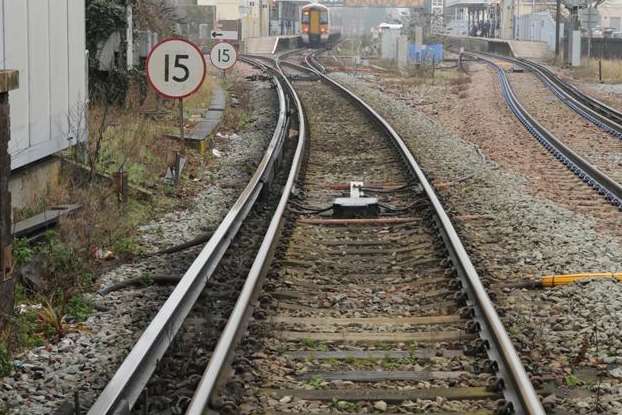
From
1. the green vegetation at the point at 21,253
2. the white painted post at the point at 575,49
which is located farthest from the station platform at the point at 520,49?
the green vegetation at the point at 21,253

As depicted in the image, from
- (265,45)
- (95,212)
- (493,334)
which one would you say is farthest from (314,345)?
(265,45)

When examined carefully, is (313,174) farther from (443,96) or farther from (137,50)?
(443,96)

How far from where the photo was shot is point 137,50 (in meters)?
18.5

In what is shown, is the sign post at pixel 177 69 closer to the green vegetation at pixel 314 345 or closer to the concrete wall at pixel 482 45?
the green vegetation at pixel 314 345

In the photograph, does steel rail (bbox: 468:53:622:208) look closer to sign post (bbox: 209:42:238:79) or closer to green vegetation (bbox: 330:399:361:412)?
green vegetation (bbox: 330:399:361:412)

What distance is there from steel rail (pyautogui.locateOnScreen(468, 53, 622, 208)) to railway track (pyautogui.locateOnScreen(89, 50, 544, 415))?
2.15 m

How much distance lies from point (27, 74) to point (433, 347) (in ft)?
17.1

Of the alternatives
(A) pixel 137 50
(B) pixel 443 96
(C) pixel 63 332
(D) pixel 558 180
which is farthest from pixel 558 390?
(B) pixel 443 96

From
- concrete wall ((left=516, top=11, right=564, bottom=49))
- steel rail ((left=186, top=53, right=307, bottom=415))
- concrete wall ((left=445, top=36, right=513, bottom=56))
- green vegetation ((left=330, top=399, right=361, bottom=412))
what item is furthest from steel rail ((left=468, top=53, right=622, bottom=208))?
concrete wall ((left=516, top=11, right=564, bottom=49))

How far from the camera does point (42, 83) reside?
999 cm

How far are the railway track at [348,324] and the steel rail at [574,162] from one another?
2.15 m

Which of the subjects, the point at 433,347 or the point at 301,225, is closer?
the point at 433,347

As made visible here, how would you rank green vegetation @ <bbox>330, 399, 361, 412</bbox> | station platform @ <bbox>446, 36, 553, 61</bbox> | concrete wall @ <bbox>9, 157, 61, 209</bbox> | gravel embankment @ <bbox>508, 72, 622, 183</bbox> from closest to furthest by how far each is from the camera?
1. green vegetation @ <bbox>330, 399, 361, 412</bbox>
2. concrete wall @ <bbox>9, 157, 61, 209</bbox>
3. gravel embankment @ <bbox>508, 72, 622, 183</bbox>
4. station platform @ <bbox>446, 36, 553, 61</bbox>

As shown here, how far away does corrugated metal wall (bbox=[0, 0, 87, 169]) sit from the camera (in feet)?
29.7
